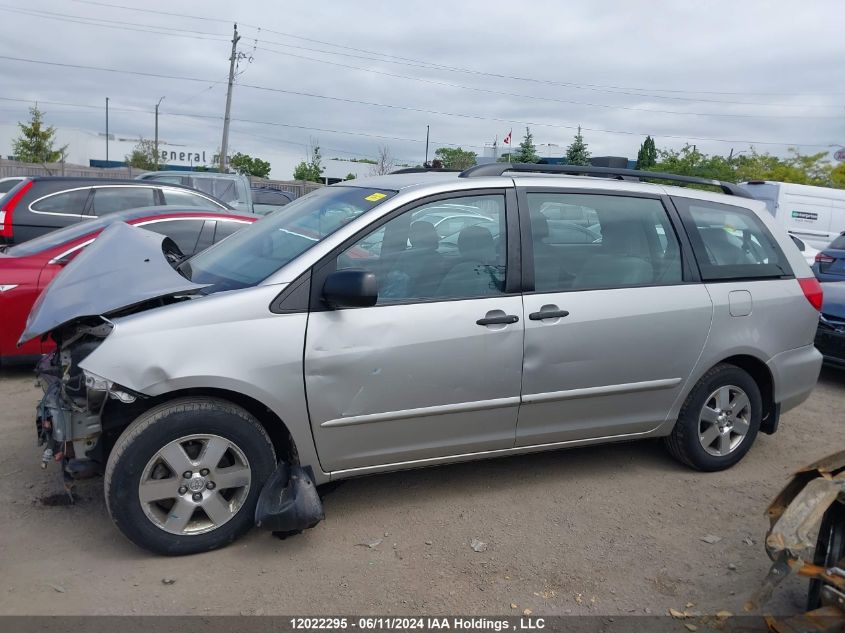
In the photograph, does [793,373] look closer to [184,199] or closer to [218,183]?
[184,199]

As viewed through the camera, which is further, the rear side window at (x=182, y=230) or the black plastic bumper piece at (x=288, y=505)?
the rear side window at (x=182, y=230)

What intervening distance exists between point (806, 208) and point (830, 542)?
14.4 m

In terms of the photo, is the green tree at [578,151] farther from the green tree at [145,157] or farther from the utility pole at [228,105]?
the green tree at [145,157]

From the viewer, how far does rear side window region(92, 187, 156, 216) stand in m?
8.82

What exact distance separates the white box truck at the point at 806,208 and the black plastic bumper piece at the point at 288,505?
14.1 meters

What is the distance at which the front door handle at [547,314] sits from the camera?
393 centimetres

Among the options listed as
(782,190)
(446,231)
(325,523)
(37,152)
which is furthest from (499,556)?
(37,152)

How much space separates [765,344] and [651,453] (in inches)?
41.6

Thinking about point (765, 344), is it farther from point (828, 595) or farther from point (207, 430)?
point (207, 430)

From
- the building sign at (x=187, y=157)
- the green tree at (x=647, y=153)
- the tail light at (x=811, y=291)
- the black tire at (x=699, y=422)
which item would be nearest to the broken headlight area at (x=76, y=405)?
the black tire at (x=699, y=422)

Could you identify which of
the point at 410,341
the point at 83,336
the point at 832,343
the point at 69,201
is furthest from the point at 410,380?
the point at 69,201

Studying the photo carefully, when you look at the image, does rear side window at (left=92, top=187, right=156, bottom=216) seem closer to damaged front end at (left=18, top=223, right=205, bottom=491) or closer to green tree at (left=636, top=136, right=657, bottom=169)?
damaged front end at (left=18, top=223, right=205, bottom=491)

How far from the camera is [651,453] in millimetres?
5031

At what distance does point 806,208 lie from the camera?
15.3 m
